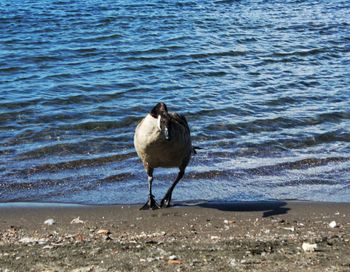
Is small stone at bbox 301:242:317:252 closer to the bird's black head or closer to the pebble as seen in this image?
the pebble

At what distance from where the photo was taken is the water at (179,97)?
820 centimetres

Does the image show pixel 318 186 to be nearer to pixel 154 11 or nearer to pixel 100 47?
pixel 100 47

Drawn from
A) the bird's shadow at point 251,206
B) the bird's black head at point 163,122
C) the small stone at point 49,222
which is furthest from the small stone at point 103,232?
the bird's shadow at point 251,206

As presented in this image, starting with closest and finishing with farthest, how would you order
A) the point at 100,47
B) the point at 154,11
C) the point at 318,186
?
the point at 318,186
the point at 100,47
the point at 154,11

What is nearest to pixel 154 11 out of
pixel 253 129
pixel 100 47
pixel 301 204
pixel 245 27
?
pixel 245 27

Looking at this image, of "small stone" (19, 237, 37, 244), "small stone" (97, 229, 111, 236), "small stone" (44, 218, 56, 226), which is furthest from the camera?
"small stone" (44, 218, 56, 226)

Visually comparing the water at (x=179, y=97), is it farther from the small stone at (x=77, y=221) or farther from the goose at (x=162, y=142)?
the small stone at (x=77, y=221)

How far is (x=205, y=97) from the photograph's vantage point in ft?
40.1

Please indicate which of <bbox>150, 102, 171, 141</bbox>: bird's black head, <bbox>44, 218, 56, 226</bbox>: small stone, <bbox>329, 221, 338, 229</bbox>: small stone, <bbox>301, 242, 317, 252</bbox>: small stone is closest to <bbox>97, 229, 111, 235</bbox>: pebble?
<bbox>44, 218, 56, 226</bbox>: small stone

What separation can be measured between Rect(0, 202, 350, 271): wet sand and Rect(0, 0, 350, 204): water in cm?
62

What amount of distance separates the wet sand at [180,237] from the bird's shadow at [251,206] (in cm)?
1

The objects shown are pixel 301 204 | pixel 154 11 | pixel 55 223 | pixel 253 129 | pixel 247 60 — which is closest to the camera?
pixel 55 223

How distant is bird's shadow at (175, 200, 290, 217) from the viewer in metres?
6.99

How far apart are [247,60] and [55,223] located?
30.3 ft
